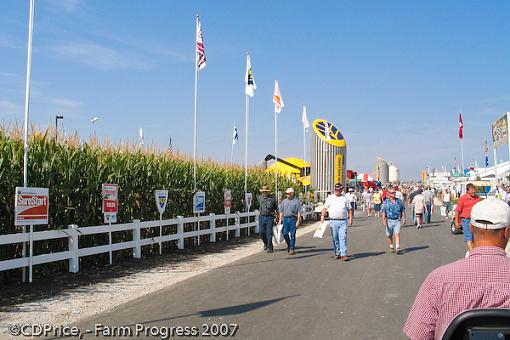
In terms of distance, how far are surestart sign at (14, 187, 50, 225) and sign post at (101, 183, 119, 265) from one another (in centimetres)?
200

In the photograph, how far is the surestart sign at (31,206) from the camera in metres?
9.13

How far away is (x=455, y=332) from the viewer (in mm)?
2215

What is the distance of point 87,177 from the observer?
11977mm

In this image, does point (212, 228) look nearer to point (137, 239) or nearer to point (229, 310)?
point (137, 239)

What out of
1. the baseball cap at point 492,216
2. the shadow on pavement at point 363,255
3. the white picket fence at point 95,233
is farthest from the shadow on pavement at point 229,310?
the shadow on pavement at point 363,255

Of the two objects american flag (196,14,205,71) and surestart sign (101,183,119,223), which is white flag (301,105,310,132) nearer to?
american flag (196,14,205,71)

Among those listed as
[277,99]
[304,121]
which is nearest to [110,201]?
[277,99]

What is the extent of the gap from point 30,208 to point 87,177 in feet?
8.55

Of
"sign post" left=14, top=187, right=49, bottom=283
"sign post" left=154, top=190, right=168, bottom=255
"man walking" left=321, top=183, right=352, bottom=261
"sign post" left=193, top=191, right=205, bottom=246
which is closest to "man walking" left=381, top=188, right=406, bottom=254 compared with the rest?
"man walking" left=321, top=183, right=352, bottom=261

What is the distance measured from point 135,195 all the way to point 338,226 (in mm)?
5593

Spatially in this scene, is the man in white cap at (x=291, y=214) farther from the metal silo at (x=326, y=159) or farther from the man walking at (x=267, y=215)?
the metal silo at (x=326, y=159)

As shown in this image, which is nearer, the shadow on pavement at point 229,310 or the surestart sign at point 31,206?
the shadow on pavement at point 229,310

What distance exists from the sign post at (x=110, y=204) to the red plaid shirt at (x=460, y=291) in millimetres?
10201

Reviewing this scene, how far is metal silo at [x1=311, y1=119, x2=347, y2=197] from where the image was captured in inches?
1646
